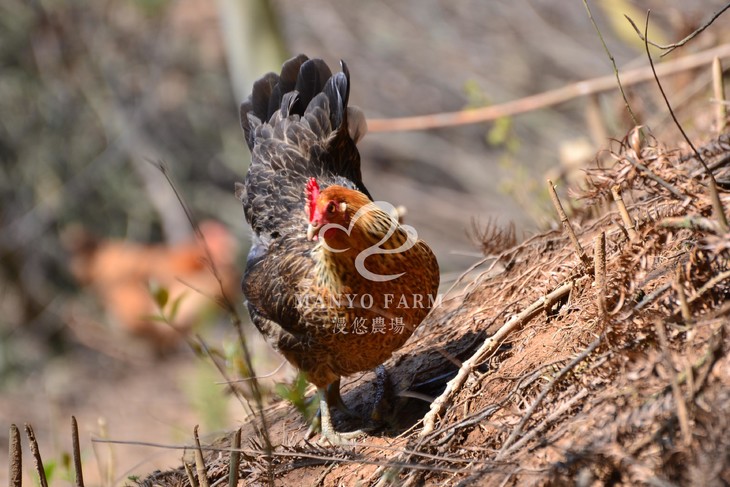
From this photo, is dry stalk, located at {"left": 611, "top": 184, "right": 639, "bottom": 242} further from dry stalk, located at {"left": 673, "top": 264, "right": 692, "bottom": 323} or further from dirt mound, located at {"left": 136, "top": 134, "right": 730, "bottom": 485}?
dry stalk, located at {"left": 673, "top": 264, "right": 692, "bottom": 323}

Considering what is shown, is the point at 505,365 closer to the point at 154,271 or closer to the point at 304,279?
the point at 304,279

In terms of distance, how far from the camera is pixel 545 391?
7.97 ft

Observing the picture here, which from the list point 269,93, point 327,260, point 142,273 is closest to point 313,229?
point 327,260

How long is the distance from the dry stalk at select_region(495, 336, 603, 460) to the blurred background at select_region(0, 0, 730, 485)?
6.43 m

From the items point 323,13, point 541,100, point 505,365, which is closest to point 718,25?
point 541,100

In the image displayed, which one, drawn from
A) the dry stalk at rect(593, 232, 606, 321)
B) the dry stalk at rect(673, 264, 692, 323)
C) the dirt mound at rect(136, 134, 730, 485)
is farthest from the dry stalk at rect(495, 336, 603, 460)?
the dry stalk at rect(673, 264, 692, 323)

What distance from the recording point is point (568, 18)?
370 inches

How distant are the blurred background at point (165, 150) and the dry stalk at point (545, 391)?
6430mm

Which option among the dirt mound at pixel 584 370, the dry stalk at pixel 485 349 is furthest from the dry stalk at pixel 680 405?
the dry stalk at pixel 485 349

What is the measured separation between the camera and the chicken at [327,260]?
332cm

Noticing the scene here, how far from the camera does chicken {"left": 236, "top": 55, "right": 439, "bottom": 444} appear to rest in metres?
3.32

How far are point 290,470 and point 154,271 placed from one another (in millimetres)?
7806

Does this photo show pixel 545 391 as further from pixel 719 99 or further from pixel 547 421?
pixel 719 99

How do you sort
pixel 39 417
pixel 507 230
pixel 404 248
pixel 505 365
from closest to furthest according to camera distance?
1. pixel 505 365
2. pixel 404 248
3. pixel 507 230
4. pixel 39 417
